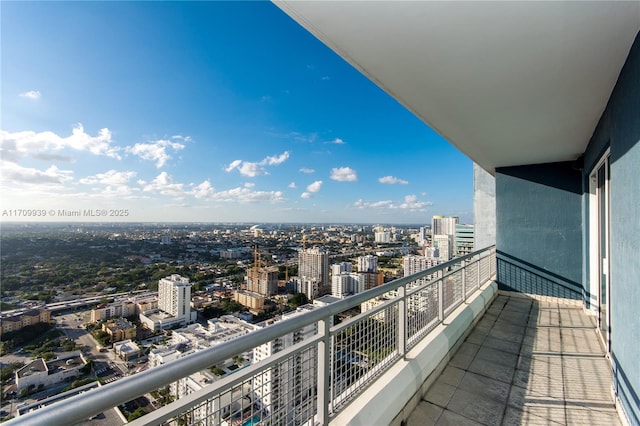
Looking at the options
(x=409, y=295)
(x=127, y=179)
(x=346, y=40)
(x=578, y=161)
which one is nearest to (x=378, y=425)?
(x=409, y=295)

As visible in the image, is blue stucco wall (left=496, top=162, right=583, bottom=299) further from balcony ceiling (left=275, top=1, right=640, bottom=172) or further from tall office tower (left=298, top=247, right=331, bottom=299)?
tall office tower (left=298, top=247, right=331, bottom=299)

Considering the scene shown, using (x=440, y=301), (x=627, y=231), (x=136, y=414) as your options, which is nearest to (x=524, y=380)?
(x=440, y=301)

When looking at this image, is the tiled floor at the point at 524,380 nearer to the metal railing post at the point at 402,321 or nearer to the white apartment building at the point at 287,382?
the metal railing post at the point at 402,321

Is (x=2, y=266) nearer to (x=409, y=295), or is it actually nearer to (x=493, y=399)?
(x=409, y=295)

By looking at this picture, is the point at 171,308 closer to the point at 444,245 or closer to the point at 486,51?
the point at 486,51

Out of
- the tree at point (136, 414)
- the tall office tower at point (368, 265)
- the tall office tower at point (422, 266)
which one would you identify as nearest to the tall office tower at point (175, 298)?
the tall office tower at point (368, 265)

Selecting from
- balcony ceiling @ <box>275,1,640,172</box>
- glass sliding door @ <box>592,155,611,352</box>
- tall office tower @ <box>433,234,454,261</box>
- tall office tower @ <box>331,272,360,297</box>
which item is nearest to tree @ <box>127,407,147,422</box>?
balcony ceiling @ <box>275,1,640,172</box>
